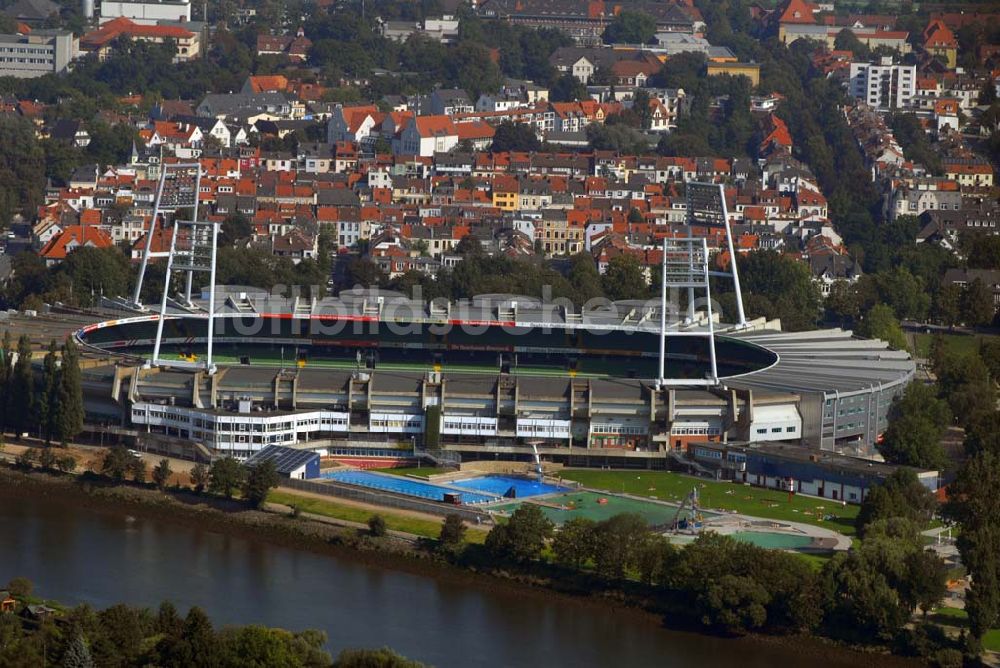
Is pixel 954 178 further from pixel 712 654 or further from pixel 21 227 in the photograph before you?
pixel 712 654

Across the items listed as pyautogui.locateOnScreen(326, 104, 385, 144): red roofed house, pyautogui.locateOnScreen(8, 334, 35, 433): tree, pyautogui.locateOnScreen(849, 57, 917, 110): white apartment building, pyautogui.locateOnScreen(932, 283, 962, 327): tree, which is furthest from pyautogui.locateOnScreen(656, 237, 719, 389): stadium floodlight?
pyautogui.locateOnScreen(849, 57, 917, 110): white apartment building

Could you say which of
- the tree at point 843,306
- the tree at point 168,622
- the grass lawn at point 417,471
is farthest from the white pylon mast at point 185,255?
the tree at point 843,306

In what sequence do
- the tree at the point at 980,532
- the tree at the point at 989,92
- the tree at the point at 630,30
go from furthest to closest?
the tree at the point at 630,30, the tree at the point at 989,92, the tree at the point at 980,532

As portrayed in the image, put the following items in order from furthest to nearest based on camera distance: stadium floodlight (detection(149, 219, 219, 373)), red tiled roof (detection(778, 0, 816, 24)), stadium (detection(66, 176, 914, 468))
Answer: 1. red tiled roof (detection(778, 0, 816, 24))
2. stadium floodlight (detection(149, 219, 219, 373))
3. stadium (detection(66, 176, 914, 468))

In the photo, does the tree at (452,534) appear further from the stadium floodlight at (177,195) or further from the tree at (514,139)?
the tree at (514,139)

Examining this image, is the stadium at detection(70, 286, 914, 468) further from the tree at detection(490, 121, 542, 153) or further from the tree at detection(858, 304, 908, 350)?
the tree at detection(490, 121, 542, 153)

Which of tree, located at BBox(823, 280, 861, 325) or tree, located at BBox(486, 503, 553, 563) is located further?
tree, located at BBox(823, 280, 861, 325)

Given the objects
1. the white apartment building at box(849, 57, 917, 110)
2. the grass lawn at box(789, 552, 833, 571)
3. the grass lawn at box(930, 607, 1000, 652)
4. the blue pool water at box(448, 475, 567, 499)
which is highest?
the white apartment building at box(849, 57, 917, 110)
